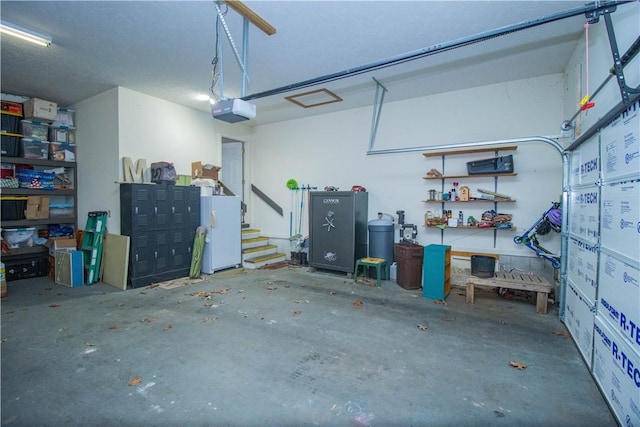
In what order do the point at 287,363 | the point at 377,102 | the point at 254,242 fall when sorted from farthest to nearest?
1. the point at 254,242
2. the point at 377,102
3. the point at 287,363

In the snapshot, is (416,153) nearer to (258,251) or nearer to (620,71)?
(620,71)

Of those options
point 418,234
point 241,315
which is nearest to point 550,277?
point 418,234

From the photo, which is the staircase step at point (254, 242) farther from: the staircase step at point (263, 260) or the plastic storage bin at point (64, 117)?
the plastic storage bin at point (64, 117)

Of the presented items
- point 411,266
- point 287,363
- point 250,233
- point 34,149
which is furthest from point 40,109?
point 411,266

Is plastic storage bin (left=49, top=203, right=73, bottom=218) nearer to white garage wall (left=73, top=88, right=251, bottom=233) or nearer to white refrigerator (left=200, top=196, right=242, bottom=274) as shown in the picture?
white garage wall (left=73, top=88, right=251, bottom=233)

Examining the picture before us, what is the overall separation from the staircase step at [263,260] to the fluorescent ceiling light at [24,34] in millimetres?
4526

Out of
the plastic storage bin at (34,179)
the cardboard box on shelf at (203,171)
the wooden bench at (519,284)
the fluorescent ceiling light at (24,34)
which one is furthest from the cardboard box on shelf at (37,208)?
the wooden bench at (519,284)

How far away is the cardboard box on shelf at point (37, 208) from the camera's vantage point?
18.0 ft

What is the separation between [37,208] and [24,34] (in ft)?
11.6

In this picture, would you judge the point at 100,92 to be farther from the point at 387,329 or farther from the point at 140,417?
the point at 387,329

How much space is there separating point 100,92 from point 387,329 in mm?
6182

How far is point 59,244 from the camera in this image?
5.48 m

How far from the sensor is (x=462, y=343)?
3.02 meters

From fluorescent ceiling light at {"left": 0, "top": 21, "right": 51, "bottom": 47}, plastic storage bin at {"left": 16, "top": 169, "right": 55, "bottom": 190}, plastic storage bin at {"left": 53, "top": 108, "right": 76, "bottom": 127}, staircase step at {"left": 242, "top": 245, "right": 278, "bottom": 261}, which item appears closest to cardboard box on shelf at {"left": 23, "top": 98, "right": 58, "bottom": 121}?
plastic storage bin at {"left": 53, "top": 108, "right": 76, "bottom": 127}
